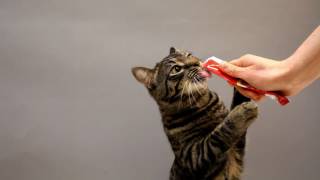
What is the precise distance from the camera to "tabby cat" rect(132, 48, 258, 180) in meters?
1.17

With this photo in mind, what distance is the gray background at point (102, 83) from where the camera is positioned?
165 centimetres

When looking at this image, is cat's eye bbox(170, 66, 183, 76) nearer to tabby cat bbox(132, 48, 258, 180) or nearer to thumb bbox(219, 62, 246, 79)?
tabby cat bbox(132, 48, 258, 180)

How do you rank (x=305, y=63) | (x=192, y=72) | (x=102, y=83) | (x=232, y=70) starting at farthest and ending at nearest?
(x=102, y=83) < (x=192, y=72) < (x=232, y=70) < (x=305, y=63)

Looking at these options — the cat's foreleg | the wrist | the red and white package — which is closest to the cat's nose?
the red and white package

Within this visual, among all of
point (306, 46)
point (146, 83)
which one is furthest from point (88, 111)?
point (306, 46)

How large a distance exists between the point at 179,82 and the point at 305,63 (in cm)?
46

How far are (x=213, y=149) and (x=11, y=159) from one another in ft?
2.77

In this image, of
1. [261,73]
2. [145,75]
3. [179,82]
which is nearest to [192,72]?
[179,82]

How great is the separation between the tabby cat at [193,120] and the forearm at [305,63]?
197mm

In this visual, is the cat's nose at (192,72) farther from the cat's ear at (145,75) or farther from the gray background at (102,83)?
the gray background at (102,83)

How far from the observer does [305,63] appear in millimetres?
916

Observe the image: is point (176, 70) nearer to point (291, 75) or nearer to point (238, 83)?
point (238, 83)

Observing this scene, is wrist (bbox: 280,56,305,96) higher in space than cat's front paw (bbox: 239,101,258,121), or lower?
higher

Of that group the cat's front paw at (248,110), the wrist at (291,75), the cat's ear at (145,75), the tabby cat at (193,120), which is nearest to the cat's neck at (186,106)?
the tabby cat at (193,120)
